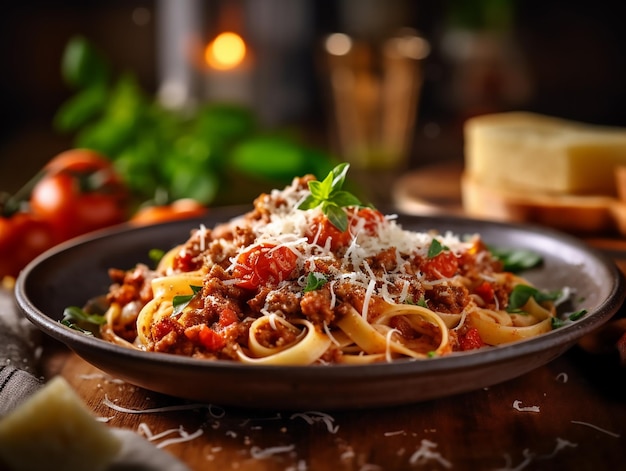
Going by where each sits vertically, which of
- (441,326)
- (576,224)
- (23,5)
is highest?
(23,5)

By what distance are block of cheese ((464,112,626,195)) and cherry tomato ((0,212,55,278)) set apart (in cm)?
343

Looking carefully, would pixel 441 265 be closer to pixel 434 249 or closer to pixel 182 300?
pixel 434 249

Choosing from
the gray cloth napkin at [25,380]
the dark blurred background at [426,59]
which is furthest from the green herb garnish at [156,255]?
the dark blurred background at [426,59]

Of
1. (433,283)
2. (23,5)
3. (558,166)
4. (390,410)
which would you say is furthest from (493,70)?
(390,410)

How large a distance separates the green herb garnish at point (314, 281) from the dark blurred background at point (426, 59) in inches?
276

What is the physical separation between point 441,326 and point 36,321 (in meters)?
1.71

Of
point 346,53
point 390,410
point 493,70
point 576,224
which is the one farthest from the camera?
point 493,70

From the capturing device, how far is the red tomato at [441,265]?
4.01 metres

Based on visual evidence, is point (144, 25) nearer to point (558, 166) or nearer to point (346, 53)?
point (346, 53)

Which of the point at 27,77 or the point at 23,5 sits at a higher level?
the point at 23,5

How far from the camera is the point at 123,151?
7.73 metres

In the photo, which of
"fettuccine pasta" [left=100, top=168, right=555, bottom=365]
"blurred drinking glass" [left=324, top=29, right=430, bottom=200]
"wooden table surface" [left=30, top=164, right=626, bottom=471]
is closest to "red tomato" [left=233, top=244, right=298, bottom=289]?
"fettuccine pasta" [left=100, top=168, right=555, bottom=365]

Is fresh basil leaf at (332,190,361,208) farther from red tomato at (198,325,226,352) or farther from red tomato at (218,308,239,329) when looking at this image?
red tomato at (198,325,226,352)

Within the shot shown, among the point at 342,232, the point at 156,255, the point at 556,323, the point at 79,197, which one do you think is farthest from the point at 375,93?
the point at 556,323
